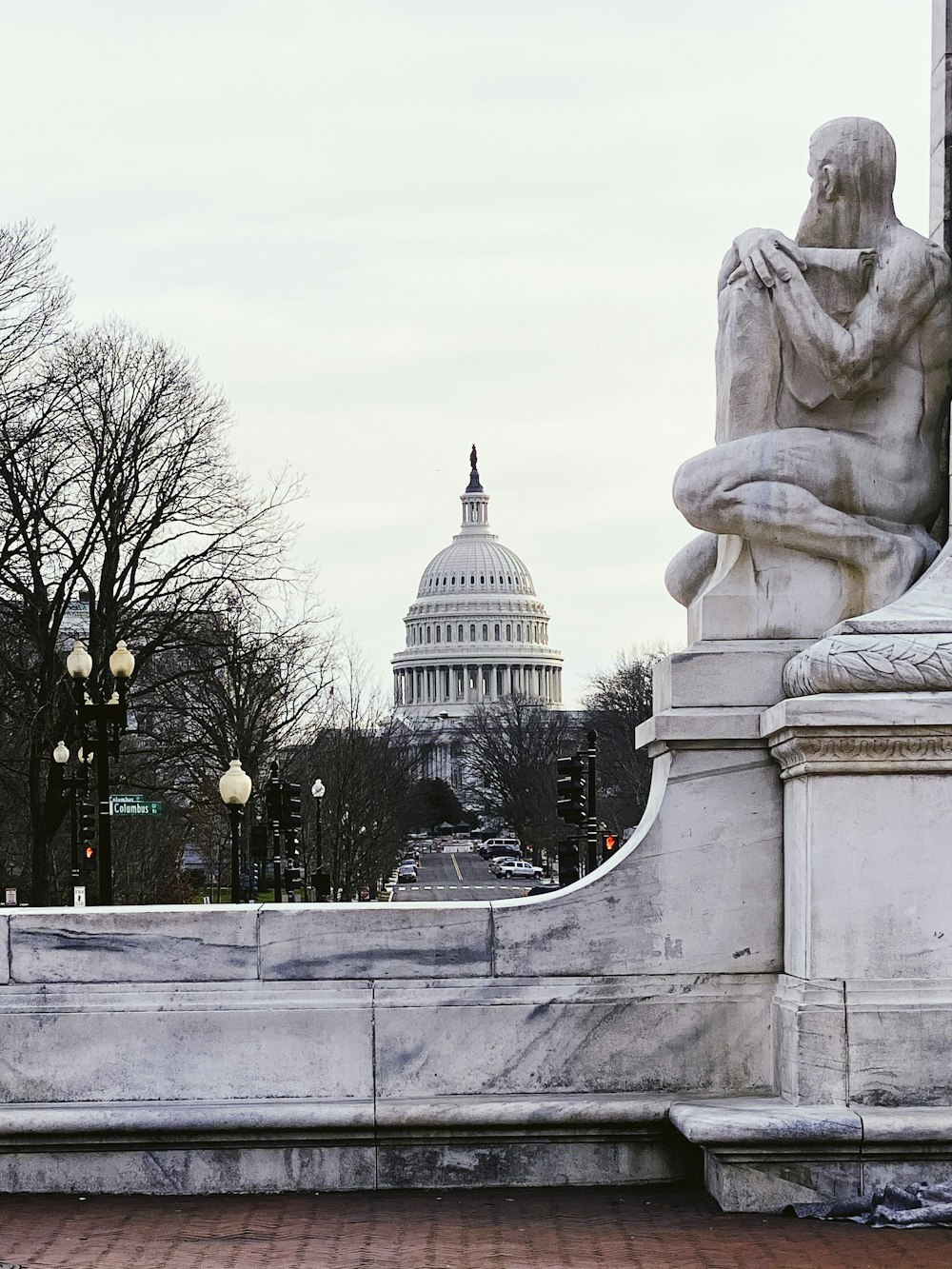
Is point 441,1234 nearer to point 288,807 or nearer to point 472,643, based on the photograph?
point 288,807

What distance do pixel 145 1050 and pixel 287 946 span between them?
0.76 metres

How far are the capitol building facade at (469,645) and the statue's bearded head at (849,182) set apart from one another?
544 ft

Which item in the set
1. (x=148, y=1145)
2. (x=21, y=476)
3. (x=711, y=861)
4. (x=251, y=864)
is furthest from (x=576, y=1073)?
(x=251, y=864)

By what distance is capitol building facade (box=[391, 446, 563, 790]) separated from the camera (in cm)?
18250

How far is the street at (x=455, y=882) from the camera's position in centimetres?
8575

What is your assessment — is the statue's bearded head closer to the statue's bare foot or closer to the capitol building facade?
the statue's bare foot

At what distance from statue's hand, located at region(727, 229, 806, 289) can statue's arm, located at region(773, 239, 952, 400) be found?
0.15 feet

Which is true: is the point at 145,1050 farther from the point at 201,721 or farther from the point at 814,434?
the point at 201,721

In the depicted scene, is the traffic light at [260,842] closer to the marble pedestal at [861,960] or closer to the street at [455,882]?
the street at [455,882]

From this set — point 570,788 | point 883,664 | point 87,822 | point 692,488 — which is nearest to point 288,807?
point 87,822

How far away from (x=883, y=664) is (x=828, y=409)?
159cm

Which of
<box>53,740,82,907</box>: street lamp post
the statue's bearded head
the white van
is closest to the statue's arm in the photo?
the statue's bearded head

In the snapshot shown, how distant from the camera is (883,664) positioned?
28.4 feet

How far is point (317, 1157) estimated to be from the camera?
8898mm
